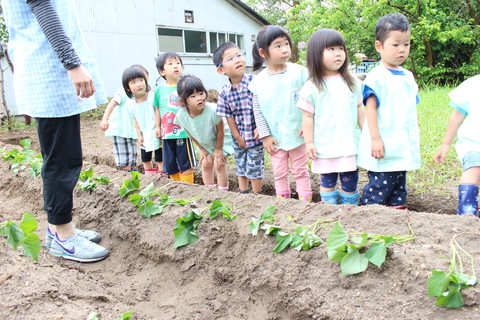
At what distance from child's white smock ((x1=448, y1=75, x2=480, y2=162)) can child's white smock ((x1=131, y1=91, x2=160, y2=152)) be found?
9.82 feet

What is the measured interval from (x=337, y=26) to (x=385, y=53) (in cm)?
1068

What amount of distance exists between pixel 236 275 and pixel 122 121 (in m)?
2.99

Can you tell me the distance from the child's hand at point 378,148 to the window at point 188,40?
1138 cm

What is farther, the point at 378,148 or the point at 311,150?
the point at 311,150

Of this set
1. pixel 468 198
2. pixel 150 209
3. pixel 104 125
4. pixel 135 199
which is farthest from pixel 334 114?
pixel 104 125

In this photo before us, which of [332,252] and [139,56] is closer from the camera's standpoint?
[332,252]

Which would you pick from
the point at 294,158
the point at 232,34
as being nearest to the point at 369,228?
the point at 294,158

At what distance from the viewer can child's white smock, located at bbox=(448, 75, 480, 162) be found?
243 centimetres

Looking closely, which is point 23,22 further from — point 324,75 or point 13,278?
point 324,75

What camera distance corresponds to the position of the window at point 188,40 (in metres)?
13.1

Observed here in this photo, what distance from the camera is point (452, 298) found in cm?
146

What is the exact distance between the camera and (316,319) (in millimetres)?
1766

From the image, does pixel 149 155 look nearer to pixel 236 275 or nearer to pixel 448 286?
pixel 236 275

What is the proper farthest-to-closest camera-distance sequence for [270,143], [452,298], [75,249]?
[270,143]
[75,249]
[452,298]
